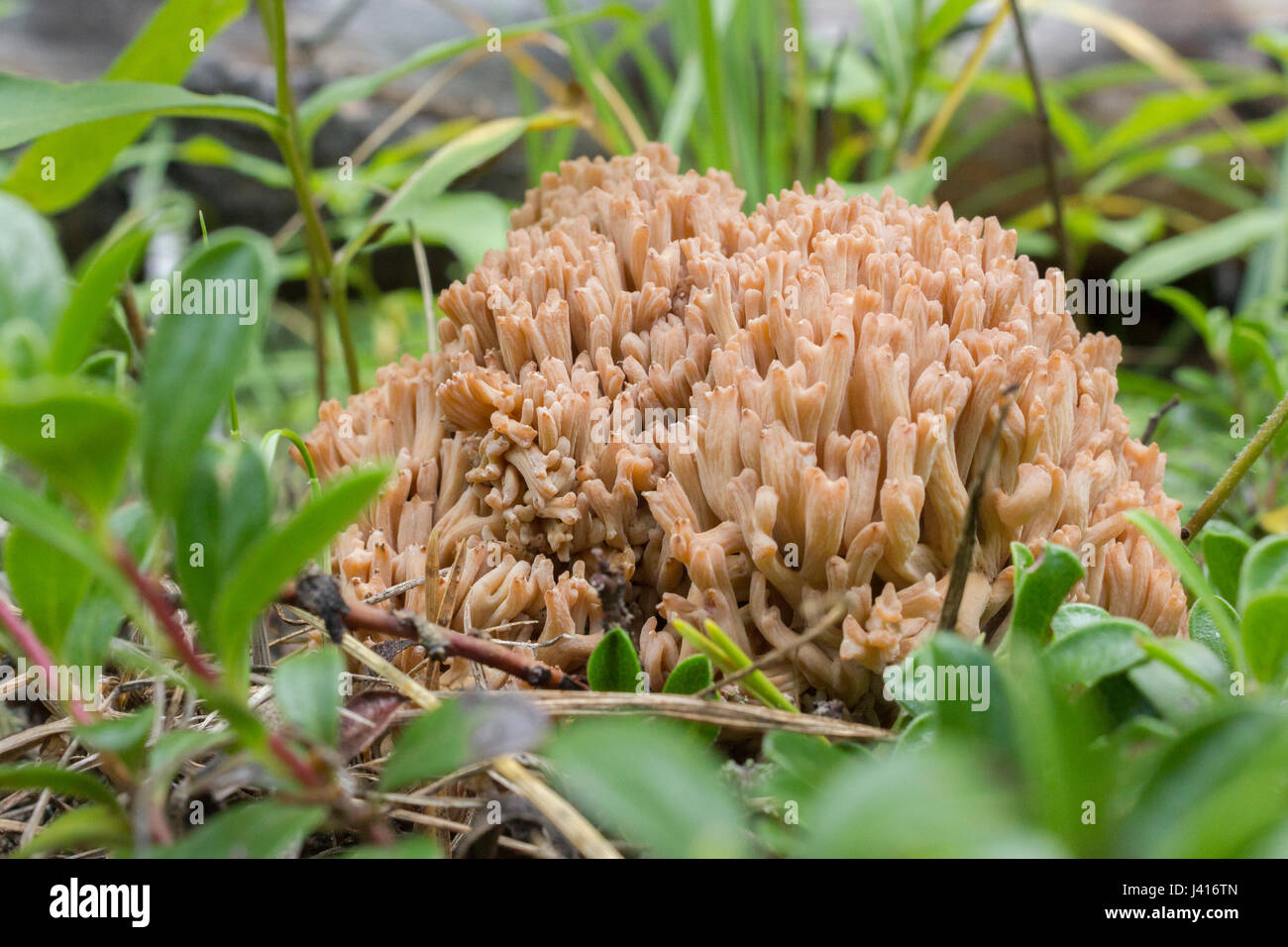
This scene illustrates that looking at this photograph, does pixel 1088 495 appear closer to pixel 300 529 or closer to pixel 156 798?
pixel 300 529

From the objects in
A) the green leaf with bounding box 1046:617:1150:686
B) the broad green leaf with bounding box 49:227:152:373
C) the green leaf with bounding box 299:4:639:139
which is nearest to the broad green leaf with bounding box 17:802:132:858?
the broad green leaf with bounding box 49:227:152:373

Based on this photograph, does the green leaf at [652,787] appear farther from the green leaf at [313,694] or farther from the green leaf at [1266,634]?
the green leaf at [1266,634]

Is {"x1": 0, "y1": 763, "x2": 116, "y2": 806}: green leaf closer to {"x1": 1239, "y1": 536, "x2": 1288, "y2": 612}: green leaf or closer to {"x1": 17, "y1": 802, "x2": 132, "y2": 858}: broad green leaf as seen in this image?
{"x1": 17, "y1": 802, "x2": 132, "y2": 858}: broad green leaf

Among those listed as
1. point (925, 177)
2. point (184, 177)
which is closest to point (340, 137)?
point (184, 177)

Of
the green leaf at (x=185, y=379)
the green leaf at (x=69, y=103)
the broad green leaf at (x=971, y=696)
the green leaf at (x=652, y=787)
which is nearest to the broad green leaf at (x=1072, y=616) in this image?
the broad green leaf at (x=971, y=696)

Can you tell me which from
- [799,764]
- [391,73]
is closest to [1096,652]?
[799,764]

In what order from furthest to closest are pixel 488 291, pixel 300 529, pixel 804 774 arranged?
pixel 488 291 < pixel 804 774 < pixel 300 529
